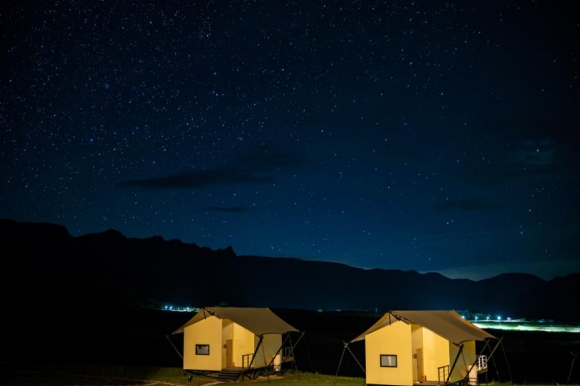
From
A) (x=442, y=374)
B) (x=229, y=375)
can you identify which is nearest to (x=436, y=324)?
(x=442, y=374)

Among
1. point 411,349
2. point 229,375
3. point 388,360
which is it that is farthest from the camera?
point 229,375

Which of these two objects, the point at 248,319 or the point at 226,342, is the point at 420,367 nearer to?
the point at 248,319

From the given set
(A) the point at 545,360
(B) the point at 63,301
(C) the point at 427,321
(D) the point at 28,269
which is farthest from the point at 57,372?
(D) the point at 28,269

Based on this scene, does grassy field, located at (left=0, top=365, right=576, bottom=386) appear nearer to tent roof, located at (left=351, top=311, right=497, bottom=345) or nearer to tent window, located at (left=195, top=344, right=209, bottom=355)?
tent window, located at (left=195, top=344, right=209, bottom=355)

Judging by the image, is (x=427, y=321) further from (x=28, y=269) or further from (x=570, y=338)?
(x=28, y=269)

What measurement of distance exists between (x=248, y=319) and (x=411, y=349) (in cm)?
915

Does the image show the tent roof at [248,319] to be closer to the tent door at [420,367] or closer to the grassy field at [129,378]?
the grassy field at [129,378]

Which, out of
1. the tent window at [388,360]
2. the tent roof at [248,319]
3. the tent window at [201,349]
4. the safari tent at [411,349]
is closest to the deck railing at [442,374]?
the safari tent at [411,349]

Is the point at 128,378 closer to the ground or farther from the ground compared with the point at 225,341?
closer to the ground

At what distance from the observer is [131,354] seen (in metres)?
47.1

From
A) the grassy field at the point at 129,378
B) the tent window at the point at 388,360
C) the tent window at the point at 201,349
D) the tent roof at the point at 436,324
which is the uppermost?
the tent roof at the point at 436,324

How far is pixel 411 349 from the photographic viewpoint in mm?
24828

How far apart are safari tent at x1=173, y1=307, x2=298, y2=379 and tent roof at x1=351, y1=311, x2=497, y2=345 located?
6434mm

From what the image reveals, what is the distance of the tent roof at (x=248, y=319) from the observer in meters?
30.0
